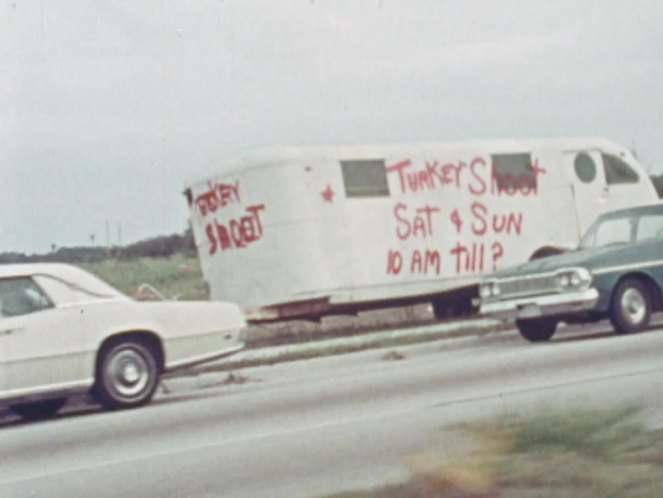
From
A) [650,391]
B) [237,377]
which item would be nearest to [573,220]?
[237,377]

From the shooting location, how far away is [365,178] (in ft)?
74.9

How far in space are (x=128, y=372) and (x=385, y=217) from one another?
28.6 ft

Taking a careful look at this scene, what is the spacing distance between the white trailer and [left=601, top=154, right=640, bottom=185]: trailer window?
0.26ft

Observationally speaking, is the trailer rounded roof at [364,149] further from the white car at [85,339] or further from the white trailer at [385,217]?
the white car at [85,339]

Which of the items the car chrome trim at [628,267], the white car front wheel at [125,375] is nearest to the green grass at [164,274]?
the white car front wheel at [125,375]

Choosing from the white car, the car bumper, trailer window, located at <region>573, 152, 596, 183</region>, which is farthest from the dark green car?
trailer window, located at <region>573, 152, 596, 183</region>

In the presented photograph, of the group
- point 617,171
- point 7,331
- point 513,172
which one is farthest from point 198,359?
point 617,171

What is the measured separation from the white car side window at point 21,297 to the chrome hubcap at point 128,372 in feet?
2.77

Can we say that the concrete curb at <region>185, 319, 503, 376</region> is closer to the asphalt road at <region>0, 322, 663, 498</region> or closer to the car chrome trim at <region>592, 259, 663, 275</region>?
the asphalt road at <region>0, 322, 663, 498</region>

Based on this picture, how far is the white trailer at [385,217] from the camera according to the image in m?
22.2

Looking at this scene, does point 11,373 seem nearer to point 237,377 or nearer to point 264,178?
point 237,377

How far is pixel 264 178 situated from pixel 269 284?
4.98 ft

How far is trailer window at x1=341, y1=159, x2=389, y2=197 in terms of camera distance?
893 inches

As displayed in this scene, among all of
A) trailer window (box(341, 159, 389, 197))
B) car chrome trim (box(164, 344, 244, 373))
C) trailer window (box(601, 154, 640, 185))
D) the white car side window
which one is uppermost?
trailer window (box(341, 159, 389, 197))
